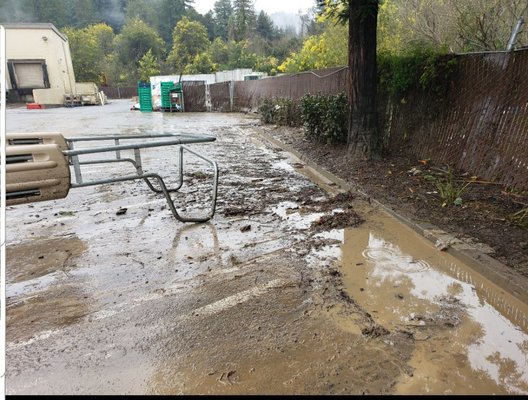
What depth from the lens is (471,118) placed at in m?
5.48

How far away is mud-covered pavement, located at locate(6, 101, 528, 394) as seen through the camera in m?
2.09

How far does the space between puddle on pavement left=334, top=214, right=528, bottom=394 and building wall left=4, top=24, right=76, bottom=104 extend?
37401mm

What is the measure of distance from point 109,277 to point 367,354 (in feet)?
7.50

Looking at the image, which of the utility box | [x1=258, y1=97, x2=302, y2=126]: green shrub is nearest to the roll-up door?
the utility box

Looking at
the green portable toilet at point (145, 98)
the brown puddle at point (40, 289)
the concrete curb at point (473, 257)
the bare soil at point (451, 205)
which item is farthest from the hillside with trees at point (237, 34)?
the green portable toilet at point (145, 98)

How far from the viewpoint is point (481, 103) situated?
5336mm

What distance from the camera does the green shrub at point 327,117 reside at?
25.9 feet

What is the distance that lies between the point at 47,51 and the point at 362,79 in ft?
124

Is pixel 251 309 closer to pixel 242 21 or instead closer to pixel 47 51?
pixel 47 51

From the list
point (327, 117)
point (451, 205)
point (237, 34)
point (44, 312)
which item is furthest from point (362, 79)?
point (237, 34)

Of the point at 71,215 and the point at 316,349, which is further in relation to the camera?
the point at 71,215

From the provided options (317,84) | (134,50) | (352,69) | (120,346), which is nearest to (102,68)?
(134,50)

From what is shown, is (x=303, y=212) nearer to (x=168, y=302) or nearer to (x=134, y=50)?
(x=168, y=302)

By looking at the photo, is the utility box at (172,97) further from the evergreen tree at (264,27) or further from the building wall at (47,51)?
the evergreen tree at (264,27)
